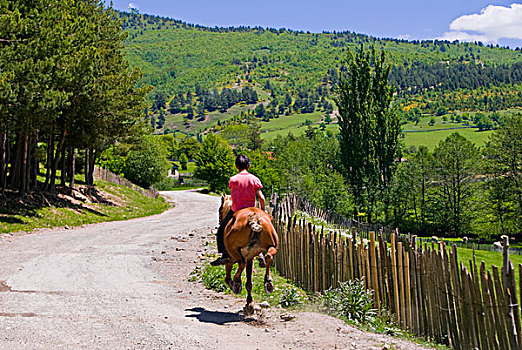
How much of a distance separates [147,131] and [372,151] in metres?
29.2

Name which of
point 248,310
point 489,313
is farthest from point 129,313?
point 489,313

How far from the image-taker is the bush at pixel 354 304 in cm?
823

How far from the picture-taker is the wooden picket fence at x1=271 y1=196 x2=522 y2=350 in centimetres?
588

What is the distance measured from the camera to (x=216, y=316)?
8.30 metres

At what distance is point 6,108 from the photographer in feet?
66.3

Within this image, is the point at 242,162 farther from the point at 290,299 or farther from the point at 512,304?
the point at 512,304

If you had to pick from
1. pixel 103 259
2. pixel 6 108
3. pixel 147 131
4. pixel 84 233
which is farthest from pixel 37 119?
pixel 147 131

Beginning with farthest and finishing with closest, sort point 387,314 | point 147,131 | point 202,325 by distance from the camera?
point 147,131
point 387,314
point 202,325

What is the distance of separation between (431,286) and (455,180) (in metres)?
63.2

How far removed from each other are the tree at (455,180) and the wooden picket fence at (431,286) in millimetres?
57091

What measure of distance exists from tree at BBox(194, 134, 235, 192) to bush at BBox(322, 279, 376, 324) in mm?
71190

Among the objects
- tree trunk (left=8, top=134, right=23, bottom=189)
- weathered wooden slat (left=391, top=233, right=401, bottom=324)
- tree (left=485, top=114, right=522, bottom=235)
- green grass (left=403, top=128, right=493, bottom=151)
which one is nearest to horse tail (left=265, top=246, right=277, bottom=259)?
weathered wooden slat (left=391, top=233, right=401, bottom=324)

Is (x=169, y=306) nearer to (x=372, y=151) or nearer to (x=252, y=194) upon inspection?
(x=252, y=194)

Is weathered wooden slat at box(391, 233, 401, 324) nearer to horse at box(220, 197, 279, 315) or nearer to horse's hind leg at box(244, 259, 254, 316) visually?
horse at box(220, 197, 279, 315)
